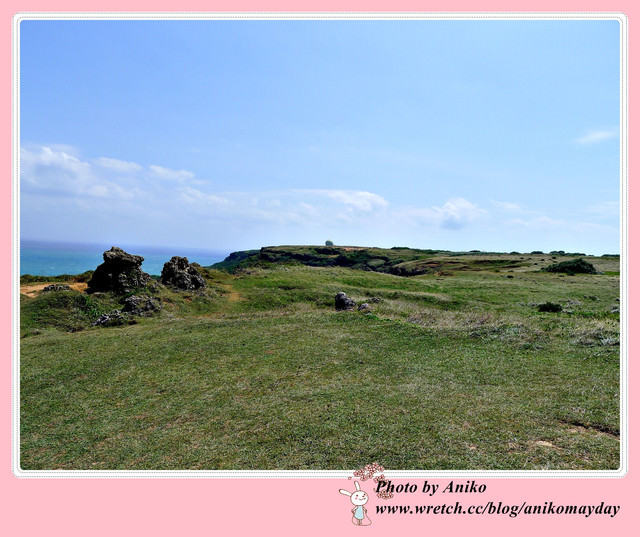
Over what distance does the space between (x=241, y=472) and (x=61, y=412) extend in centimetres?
1236

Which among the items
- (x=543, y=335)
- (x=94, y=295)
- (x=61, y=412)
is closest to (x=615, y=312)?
(x=543, y=335)

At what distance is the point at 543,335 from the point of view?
21484 mm

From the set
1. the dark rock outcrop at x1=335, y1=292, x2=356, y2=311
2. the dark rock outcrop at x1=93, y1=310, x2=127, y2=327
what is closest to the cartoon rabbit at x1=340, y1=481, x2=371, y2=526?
A: the dark rock outcrop at x1=335, y1=292, x2=356, y2=311

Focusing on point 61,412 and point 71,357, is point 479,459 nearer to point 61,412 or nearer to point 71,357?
point 61,412

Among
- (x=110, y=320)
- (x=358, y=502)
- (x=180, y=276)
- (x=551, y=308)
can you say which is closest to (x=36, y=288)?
(x=180, y=276)

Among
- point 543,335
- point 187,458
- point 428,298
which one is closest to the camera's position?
point 187,458

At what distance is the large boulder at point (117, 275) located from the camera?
134 feet

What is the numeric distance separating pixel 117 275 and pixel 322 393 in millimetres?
38249

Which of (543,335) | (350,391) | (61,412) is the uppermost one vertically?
(543,335)

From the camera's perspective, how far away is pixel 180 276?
46.3 m

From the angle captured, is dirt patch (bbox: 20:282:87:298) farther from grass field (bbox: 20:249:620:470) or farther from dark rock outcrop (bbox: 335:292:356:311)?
dark rock outcrop (bbox: 335:292:356:311)

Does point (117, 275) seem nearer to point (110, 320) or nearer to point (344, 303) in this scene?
point (110, 320)

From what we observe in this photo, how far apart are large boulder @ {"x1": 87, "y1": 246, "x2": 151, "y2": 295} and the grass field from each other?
8784 millimetres

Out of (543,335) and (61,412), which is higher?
(543,335)
